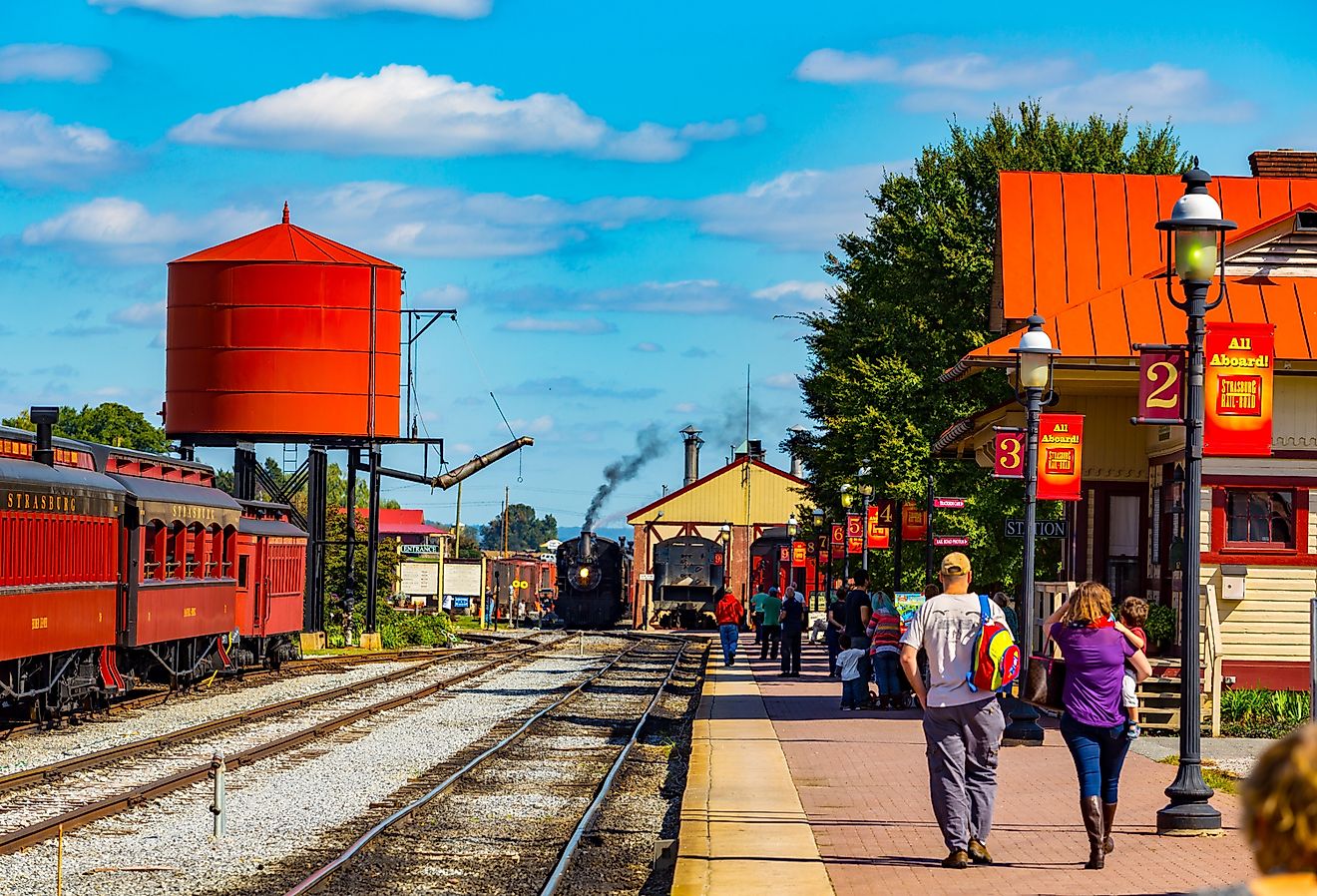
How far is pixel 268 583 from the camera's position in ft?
116

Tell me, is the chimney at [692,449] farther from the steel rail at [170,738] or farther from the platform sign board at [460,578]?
the steel rail at [170,738]

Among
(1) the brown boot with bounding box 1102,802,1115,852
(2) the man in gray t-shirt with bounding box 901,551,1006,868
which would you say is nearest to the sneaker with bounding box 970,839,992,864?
(2) the man in gray t-shirt with bounding box 901,551,1006,868

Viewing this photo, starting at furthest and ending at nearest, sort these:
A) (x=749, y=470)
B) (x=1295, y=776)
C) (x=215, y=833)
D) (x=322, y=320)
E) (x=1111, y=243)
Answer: (x=749, y=470)
(x=322, y=320)
(x=1111, y=243)
(x=215, y=833)
(x=1295, y=776)

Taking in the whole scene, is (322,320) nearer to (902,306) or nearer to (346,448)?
(346,448)

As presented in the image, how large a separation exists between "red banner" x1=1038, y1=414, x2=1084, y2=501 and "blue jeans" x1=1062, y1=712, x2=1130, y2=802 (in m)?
9.45

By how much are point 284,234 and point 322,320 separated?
2.87 m

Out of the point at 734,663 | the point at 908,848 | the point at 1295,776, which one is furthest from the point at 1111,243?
the point at 1295,776

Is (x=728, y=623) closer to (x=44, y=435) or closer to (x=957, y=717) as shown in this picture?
(x=44, y=435)

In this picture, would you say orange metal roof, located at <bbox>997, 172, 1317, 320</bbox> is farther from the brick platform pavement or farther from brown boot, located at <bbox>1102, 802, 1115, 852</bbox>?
brown boot, located at <bbox>1102, 802, 1115, 852</bbox>

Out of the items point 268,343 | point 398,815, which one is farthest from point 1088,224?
point 268,343

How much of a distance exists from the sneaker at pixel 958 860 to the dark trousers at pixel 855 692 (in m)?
14.1

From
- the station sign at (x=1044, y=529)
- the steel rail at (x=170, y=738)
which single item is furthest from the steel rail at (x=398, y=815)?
the station sign at (x=1044, y=529)

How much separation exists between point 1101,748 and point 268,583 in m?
26.3

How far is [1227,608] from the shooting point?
22141 millimetres
